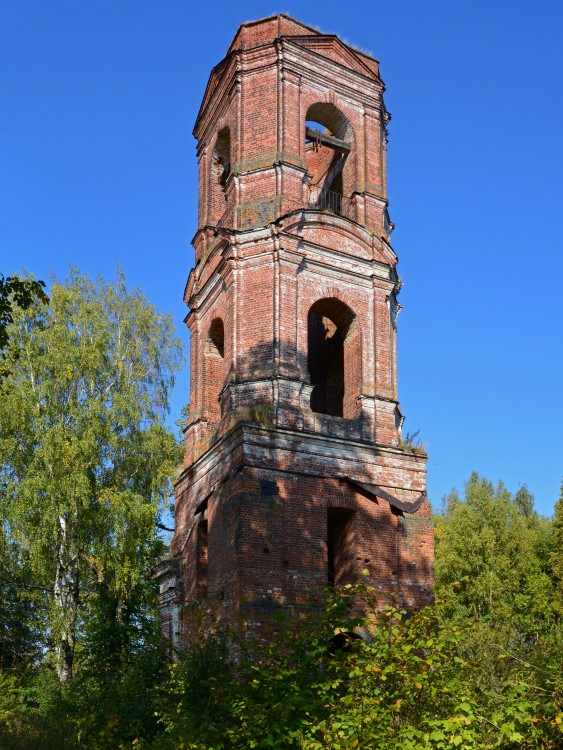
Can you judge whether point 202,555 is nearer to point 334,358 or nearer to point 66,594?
point 334,358

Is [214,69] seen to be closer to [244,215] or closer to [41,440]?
[244,215]

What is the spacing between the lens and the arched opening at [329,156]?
17000 millimetres

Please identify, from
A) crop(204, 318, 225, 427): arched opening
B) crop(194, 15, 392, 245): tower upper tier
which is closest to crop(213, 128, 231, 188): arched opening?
crop(194, 15, 392, 245): tower upper tier

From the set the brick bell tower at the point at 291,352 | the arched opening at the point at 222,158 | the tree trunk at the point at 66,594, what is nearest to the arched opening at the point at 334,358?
the brick bell tower at the point at 291,352

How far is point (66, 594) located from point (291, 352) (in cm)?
960

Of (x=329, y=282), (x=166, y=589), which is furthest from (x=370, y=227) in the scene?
(x=166, y=589)

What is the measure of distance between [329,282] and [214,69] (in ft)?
18.4

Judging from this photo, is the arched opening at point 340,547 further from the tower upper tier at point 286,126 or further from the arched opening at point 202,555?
the tower upper tier at point 286,126

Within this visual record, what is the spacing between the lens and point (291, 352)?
47.2 feet

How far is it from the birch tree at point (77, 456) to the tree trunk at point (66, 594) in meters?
0.03

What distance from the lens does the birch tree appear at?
18969 mm

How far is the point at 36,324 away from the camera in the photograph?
22.0m

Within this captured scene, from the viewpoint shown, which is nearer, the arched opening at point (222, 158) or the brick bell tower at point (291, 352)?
the brick bell tower at point (291, 352)

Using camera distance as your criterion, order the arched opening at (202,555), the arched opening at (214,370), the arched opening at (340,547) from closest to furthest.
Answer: the arched opening at (340,547)
the arched opening at (202,555)
the arched opening at (214,370)
